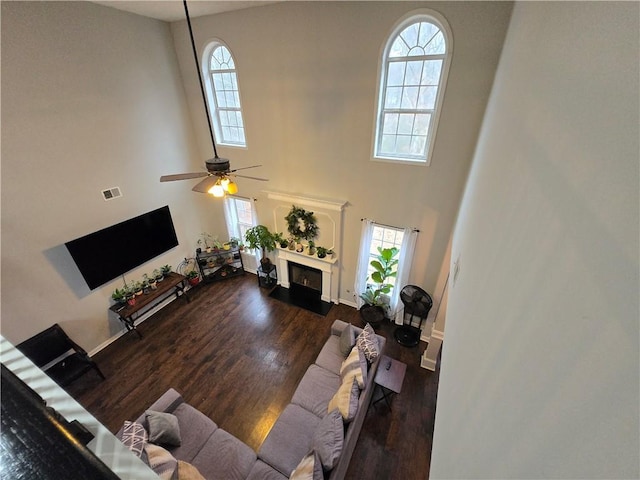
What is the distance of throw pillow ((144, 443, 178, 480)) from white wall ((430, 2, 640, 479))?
2.79 m

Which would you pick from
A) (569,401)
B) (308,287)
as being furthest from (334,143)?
(569,401)

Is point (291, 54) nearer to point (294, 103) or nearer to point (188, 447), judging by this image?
point (294, 103)

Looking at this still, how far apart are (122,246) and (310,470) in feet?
14.7

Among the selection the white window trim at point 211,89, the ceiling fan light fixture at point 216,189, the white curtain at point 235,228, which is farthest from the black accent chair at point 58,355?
the white window trim at point 211,89

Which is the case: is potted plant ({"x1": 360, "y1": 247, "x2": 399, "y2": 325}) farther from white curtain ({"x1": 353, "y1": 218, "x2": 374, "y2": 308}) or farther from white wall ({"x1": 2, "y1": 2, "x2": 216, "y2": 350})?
white wall ({"x1": 2, "y1": 2, "x2": 216, "y2": 350})

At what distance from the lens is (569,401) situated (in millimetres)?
366

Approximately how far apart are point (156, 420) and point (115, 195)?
A: 11.6 feet

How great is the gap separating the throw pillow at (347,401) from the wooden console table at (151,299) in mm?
3797

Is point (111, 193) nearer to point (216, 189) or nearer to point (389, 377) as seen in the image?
point (216, 189)

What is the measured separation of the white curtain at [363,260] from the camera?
467 centimetres

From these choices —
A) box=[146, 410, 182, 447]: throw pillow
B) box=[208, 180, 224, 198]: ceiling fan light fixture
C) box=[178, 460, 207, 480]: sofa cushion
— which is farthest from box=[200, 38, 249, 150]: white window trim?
box=[178, 460, 207, 480]: sofa cushion

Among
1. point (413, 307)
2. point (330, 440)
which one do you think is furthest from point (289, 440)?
point (413, 307)

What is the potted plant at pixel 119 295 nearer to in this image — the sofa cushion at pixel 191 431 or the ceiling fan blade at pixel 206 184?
the sofa cushion at pixel 191 431

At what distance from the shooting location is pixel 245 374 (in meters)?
4.30
